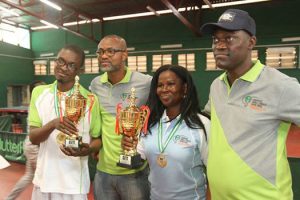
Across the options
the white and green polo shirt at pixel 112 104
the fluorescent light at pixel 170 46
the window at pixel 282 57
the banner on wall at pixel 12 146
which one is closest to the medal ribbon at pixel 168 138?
the white and green polo shirt at pixel 112 104

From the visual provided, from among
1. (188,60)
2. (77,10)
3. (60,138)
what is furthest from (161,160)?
(77,10)

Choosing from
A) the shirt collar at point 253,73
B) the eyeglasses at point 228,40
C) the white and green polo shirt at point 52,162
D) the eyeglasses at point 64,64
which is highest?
the eyeglasses at point 228,40

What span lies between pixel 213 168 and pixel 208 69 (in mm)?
10374

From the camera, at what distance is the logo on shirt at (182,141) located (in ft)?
5.96

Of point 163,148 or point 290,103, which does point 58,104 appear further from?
point 290,103

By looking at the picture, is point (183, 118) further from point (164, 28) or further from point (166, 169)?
point (164, 28)

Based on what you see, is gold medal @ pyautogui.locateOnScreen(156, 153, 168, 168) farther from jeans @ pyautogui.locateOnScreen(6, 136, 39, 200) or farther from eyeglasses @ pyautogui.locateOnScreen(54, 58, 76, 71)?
jeans @ pyautogui.locateOnScreen(6, 136, 39, 200)

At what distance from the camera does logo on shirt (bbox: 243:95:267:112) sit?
1.55m

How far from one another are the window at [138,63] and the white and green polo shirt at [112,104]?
1055 cm

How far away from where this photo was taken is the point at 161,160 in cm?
185

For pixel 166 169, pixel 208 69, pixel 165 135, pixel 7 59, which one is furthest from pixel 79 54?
pixel 7 59

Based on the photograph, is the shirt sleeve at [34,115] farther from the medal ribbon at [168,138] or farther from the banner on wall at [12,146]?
the banner on wall at [12,146]

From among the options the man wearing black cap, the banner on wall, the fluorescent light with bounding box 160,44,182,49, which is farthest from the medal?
the fluorescent light with bounding box 160,44,182,49

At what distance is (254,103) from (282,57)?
32.4ft
